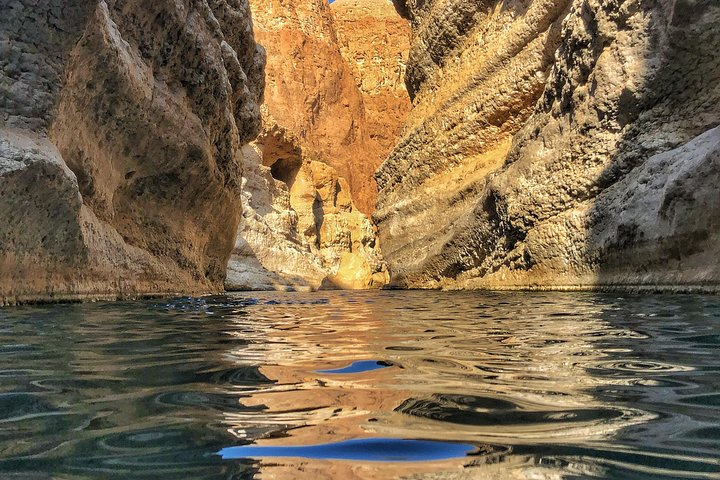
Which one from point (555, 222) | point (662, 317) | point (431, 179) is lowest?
point (662, 317)

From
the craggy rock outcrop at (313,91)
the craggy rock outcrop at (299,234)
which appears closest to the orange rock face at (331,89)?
the craggy rock outcrop at (313,91)

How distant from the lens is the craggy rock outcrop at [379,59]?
1975 inches

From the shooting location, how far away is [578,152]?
452 inches

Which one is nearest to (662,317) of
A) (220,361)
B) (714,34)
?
(220,361)

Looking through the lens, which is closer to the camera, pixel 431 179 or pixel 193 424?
pixel 193 424

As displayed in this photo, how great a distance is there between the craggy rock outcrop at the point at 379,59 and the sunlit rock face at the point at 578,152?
30.7 m

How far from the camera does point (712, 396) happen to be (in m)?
1.75

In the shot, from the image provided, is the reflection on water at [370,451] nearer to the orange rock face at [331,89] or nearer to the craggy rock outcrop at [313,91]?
the orange rock face at [331,89]

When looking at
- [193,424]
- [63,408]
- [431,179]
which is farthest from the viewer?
[431,179]

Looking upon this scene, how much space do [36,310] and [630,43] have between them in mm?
9880

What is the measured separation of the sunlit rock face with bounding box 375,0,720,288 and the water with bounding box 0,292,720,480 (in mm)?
5922

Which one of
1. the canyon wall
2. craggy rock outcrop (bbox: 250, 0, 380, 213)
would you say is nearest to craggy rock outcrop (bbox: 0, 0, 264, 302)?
the canyon wall

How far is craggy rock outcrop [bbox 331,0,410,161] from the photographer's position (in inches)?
1975

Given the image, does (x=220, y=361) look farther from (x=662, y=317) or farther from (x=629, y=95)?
(x=629, y=95)
